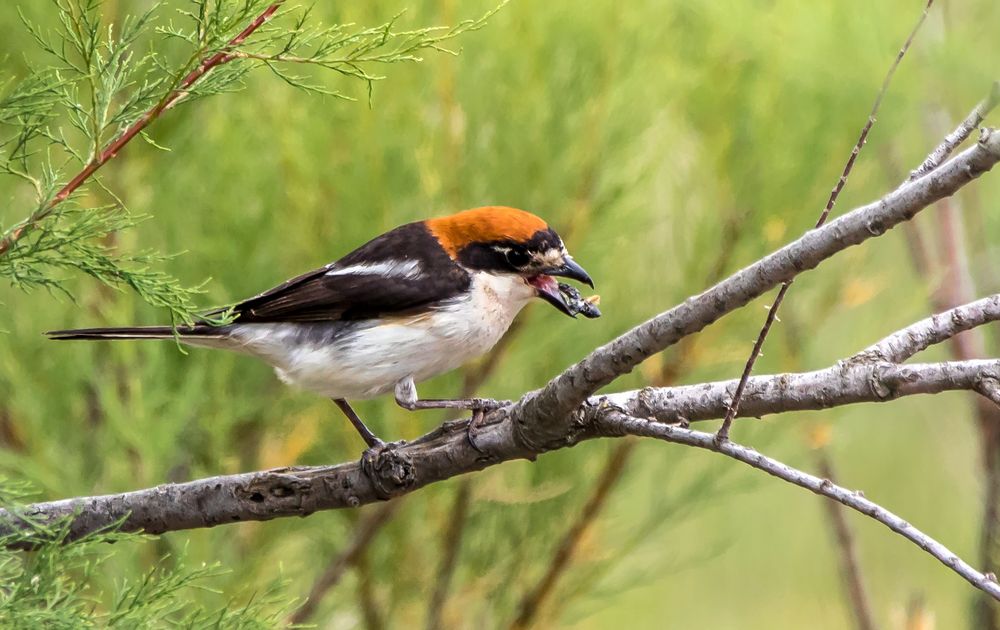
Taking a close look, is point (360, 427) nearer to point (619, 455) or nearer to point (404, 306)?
point (404, 306)

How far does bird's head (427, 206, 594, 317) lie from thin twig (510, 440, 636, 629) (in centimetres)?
71

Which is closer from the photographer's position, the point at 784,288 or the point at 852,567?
the point at 784,288

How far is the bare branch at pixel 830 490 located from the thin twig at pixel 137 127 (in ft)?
2.89

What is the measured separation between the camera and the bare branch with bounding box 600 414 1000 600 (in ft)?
4.90

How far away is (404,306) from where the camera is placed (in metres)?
3.41

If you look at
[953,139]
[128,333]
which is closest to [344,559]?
[128,333]

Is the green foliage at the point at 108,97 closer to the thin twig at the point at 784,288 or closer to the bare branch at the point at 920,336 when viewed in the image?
the thin twig at the point at 784,288

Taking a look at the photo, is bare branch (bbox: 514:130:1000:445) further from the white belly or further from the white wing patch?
the white wing patch

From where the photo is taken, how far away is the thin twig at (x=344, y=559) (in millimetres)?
3617

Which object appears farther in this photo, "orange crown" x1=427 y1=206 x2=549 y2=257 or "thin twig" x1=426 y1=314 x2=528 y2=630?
"thin twig" x1=426 y1=314 x2=528 y2=630

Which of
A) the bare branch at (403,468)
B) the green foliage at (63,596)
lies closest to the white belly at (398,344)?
the bare branch at (403,468)

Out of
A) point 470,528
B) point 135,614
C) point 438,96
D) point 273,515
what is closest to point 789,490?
point 470,528

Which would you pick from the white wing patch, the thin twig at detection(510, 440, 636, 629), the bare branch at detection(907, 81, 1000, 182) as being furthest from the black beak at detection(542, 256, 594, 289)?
the bare branch at detection(907, 81, 1000, 182)

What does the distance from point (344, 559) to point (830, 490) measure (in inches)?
90.5
